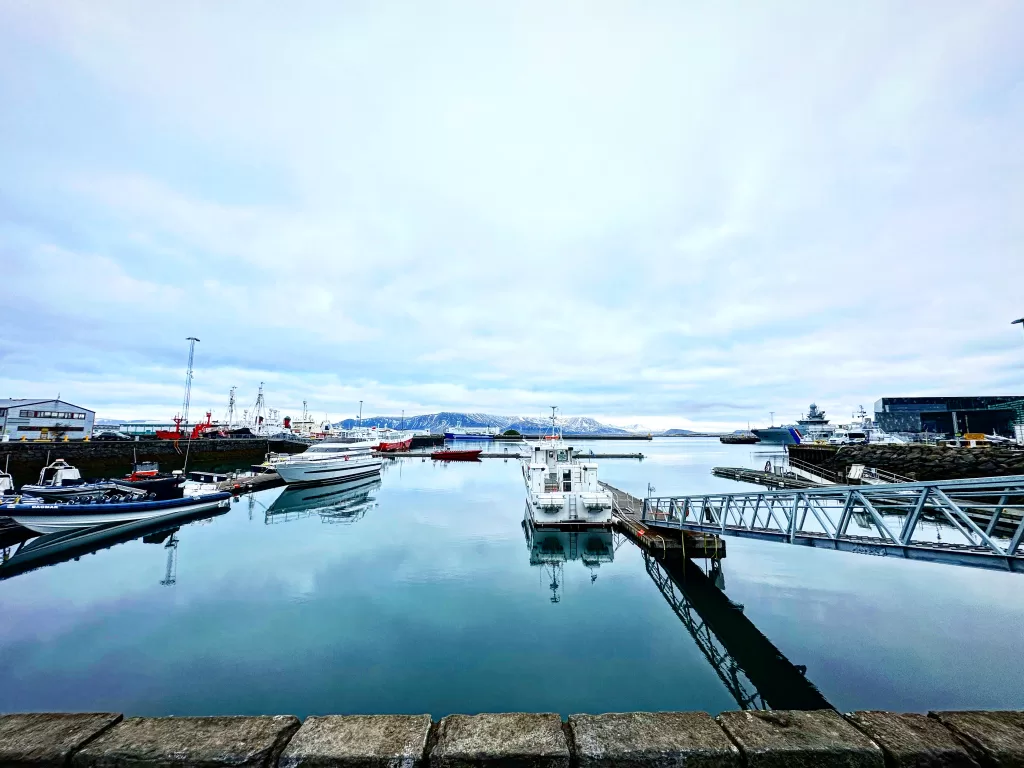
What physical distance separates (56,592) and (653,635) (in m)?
24.6

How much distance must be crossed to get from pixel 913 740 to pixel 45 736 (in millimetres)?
6923

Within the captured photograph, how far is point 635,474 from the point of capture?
71.7 metres

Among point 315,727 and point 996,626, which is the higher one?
point 315,727

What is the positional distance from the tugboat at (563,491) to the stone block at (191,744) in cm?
2404

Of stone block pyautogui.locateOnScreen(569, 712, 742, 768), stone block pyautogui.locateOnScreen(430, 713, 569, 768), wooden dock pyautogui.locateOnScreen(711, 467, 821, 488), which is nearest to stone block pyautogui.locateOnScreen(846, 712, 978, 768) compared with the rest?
stone block pyautogui.locateOnScreen(569, 712, 742, 768)

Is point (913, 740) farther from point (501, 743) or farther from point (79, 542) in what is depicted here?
point (79, 542)

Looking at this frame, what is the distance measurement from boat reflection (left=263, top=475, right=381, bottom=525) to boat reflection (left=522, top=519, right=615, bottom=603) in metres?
15.5

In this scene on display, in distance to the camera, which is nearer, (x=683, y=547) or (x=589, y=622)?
(x=589, y=622)

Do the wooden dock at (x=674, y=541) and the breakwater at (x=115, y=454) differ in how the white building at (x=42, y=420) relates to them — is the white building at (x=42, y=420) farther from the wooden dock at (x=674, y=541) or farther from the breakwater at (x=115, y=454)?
the wooden dock at (x=674, y=541)

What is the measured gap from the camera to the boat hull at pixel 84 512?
2278 centimetres

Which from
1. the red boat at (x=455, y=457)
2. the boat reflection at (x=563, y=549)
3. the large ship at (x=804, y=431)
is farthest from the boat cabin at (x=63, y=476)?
the large ship at (x=804, y=431)

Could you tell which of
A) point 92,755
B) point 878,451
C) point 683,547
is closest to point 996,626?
point 683,547

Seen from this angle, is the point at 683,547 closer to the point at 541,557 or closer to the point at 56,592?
the point at 541,557

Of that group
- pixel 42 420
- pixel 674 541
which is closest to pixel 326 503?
pixel 674 541
